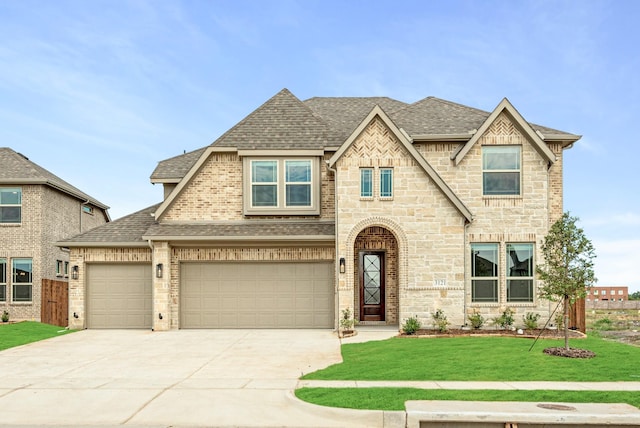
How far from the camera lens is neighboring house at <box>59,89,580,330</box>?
62.7 ft

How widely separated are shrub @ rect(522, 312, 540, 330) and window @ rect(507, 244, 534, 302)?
54 centimetres

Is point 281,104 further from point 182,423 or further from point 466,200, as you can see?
point 182,423

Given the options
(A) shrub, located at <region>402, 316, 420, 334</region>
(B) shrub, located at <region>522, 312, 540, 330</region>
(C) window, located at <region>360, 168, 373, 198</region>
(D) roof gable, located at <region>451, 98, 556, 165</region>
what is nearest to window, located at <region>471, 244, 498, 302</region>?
(B) shrub, located at <region>522, 312, 540, 330</region>

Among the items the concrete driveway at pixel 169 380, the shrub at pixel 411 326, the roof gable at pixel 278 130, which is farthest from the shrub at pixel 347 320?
the roof gable at pixel 278 130

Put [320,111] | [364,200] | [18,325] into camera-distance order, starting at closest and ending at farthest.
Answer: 1. [364,200]
2. [18,325]
3. [320,111]

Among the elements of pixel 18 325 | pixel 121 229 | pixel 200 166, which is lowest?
pixel 18 325

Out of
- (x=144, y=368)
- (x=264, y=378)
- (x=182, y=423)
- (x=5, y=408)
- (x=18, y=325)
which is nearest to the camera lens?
(x=182, y=423)

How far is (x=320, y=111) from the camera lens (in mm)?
25266

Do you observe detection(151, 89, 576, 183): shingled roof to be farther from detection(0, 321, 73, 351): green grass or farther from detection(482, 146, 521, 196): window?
detection(0, 321, 73, 351): green grass

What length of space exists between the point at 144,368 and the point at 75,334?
8304 mm

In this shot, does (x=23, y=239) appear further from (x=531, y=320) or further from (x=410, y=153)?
(x=531, y=320)

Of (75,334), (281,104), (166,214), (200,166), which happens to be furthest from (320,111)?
(75,334)

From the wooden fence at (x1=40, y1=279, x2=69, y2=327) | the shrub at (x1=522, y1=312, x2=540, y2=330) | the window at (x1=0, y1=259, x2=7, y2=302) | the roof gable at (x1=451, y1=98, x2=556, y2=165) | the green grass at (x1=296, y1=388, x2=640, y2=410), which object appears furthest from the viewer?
the window at (x1=0, y1=259, x2=7, y2=302)

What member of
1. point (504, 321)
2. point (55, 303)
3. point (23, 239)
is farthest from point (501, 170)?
point (23, 239)
